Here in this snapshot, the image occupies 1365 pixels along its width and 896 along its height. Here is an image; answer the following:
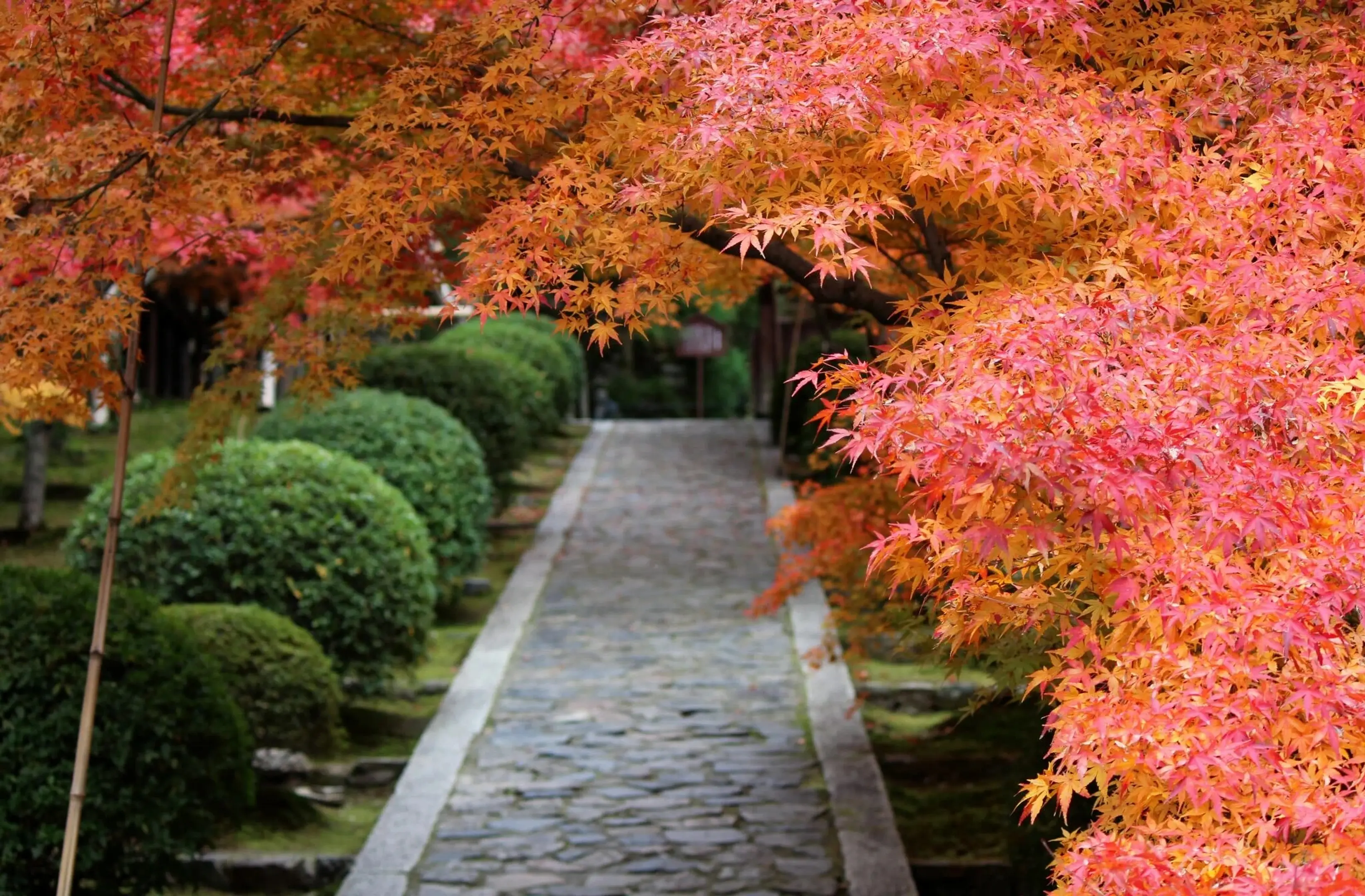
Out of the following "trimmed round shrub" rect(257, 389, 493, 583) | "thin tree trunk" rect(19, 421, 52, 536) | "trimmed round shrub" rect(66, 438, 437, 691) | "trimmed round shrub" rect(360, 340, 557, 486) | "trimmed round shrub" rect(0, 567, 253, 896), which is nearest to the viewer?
"trimmed round shrub" rect(0, 567, 253, 896)

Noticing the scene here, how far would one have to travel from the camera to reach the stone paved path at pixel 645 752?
662 cm

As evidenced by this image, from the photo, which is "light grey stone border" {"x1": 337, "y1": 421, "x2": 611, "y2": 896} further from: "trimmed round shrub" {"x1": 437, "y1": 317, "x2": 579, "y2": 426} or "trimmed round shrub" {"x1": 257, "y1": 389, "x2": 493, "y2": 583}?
"trimmed round shrub" {"x1": 437, "y1": 317, "x2": 579, "y2": 426}

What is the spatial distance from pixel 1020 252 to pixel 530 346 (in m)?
16.1

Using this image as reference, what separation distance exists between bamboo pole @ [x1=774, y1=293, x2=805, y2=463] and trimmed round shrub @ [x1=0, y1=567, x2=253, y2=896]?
27.7ft

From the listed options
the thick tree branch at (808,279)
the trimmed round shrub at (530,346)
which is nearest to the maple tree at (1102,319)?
the thick tree branch at (808,279)

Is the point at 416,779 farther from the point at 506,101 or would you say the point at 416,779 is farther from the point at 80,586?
the point at 506,101

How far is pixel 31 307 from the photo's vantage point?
4508 millimetres

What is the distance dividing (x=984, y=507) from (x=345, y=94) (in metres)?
4.08

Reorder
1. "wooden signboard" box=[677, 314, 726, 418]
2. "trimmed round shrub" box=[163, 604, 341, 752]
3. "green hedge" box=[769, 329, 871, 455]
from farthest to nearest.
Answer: "wooden signboard" box=[677, 314, 726, 418] < "green hedge" box=[769, 329, 871, 455] < "trimmed round shrub" box=[163, 604, 341, 752]

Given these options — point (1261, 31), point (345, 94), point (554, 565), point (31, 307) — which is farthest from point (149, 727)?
point (554, 565)

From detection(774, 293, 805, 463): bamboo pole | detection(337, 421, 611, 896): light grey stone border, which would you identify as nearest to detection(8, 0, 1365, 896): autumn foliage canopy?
detection(337, 421, 611, 896): light grey stone border

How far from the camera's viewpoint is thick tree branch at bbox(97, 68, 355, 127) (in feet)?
16.6

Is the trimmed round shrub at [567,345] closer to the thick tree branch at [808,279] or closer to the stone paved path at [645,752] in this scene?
the stone paved path at [645,752]

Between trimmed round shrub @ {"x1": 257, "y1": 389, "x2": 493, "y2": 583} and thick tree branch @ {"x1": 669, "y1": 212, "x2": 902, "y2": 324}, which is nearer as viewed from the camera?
thick tree branch @ {"x1": 669, "y1": 212, "x2": 902, "y2": 324}
